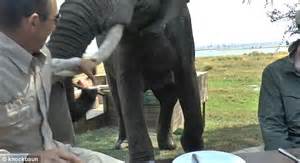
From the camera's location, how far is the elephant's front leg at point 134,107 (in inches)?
163

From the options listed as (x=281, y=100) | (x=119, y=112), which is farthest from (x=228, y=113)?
(x=281, y=100)

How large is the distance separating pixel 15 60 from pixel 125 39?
2.02 m

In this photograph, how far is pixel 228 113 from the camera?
289 inches

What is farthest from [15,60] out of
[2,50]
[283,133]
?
[283,133]

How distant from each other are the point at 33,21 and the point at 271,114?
1.44 m

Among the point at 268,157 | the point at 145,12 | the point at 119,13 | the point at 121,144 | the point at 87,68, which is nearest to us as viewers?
the point at 268,157

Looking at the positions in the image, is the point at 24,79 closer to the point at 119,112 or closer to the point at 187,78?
the point at 187,78

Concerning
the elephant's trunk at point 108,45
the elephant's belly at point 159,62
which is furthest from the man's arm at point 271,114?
the elephant's belly at point 159,62

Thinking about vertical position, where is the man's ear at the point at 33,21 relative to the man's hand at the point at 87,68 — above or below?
above

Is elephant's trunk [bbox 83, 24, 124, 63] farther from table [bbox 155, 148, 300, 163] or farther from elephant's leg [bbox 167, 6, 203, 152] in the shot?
elephant's leg [bbox 167, 6, 203, 152]

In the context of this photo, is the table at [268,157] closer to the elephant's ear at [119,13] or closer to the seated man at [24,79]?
the seated man at [24,79]

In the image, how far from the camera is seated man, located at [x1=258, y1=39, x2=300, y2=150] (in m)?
2.93

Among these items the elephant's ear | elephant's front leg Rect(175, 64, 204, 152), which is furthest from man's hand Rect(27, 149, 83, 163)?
elephant's front leg Rect(175, 64, 204, 152)

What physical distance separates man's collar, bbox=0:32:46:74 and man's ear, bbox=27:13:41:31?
8 cm
